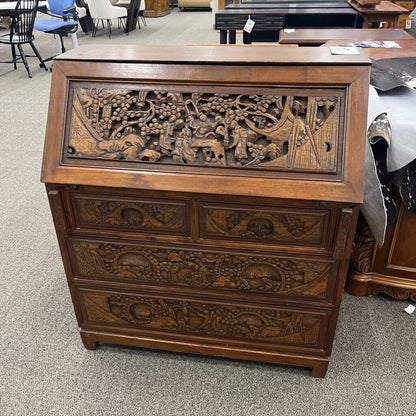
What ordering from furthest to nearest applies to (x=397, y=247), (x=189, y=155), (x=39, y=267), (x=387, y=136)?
(x=39, y=267), (x=397, y=247), (x=387, y=136), (x=189, y=155)

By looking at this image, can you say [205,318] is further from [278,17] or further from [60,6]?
[60,6]

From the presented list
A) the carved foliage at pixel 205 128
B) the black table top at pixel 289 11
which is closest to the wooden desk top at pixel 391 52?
the carved foliage at pixel 205 128

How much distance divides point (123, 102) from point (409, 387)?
1402mm

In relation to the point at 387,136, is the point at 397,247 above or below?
below

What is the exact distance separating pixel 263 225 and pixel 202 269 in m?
0.26

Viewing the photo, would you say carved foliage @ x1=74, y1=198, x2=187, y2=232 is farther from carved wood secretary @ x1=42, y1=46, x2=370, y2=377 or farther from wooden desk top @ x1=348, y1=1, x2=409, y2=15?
wooden desk top @ x1=348, y1=1, x2=409, y2=15

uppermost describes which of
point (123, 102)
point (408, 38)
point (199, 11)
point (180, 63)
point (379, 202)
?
point (180, 63)

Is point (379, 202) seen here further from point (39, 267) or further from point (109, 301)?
point (39, 267)

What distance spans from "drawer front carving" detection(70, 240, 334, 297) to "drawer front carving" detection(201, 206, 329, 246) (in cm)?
7

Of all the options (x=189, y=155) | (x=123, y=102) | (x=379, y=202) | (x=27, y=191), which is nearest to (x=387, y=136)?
(x=379, y=202)

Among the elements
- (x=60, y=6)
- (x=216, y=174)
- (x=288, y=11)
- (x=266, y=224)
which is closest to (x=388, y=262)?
(x=266, y=224)

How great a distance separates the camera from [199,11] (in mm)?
10336

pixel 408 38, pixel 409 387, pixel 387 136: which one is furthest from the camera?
pixel 408 38

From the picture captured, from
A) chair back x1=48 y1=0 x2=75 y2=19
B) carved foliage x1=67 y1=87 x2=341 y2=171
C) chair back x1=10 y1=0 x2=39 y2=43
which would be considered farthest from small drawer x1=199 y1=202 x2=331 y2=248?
chair back x1=48 y1=0 x2=75 y2=19
